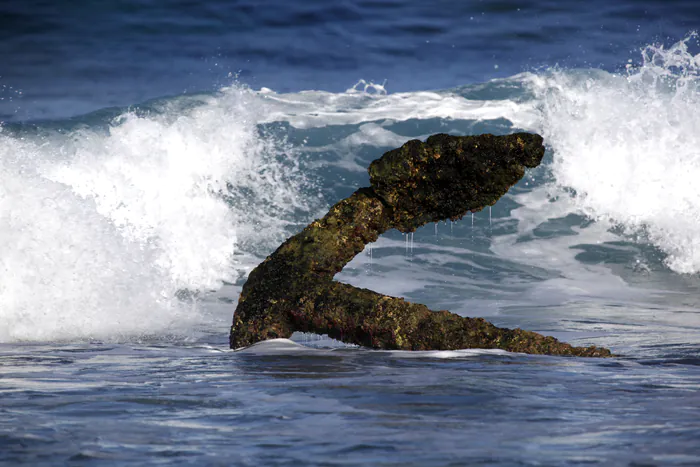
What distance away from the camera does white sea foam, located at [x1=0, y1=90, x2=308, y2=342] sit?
8219 mm

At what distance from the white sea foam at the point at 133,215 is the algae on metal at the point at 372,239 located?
88.8 inches

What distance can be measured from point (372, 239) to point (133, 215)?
9419 mm

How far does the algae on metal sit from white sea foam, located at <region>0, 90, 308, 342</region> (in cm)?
226

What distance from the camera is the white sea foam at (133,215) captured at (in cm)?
822

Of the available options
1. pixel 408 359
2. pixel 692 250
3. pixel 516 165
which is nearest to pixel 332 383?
pixel 408 359

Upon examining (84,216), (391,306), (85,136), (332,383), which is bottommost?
(332,383)

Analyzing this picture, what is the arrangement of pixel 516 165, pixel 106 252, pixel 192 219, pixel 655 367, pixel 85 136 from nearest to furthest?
pixel 655 367
pixel 516 165
pixel 106 252
pixel 192 219
pixel 85 136

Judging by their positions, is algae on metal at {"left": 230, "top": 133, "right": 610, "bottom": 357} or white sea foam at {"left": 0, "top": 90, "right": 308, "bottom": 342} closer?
algae on metal at {"left": 230, "top": 133, "right": 610, "bottom": 357}

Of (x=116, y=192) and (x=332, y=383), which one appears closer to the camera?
(x=332, y=383)

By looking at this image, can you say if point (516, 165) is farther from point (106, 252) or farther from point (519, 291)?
point (519, 291)

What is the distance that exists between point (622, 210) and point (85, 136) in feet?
34.1

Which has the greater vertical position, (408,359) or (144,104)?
(144,104)

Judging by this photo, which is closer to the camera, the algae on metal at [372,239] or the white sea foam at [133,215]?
the algae on metal at [372,239]

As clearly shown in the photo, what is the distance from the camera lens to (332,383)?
4770 millimetres
